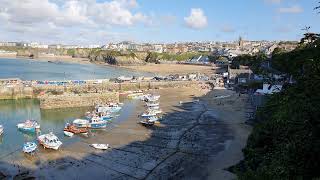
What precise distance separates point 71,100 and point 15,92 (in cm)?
986

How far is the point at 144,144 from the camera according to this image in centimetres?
2797

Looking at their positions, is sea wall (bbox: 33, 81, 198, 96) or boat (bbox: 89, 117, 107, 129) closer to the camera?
boat (bbox: 89, 117, 107, 129)

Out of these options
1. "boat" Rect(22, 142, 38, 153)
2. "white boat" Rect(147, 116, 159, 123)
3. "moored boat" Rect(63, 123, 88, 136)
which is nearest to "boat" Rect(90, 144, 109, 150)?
"boat" Rect(22, 142, 38, 153)

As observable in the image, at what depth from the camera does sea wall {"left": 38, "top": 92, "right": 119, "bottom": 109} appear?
144 feet

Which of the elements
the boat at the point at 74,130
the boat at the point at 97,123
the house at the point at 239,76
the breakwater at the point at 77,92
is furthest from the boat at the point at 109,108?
the house at the point at 239,76

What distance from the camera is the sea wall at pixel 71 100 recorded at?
1727 inches

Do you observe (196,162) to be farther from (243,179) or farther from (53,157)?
(243,179)

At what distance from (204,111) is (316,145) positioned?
30290 millimetres

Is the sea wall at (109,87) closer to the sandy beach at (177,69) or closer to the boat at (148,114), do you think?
the boat at (148,114)

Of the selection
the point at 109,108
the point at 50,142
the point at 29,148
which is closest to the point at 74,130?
the point at 50,142

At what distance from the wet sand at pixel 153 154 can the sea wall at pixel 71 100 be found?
982cm

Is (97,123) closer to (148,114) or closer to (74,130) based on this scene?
(74,130)

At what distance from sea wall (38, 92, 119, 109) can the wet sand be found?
9.82 m

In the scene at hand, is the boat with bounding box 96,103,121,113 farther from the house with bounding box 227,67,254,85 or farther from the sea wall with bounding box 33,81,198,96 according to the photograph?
the house with bounding box 227,67,254,85
